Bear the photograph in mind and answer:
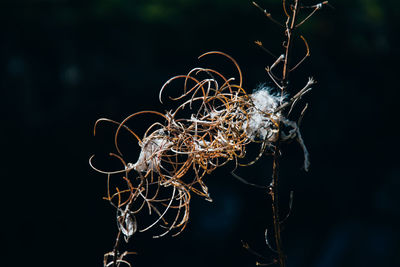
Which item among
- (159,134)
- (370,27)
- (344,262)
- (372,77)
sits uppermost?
(370,27)

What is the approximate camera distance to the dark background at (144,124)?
2.85 m

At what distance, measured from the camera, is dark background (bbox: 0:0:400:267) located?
2.85 m

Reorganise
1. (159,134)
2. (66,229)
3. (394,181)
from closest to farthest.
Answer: (159,134) → (66,229) → (394,181)

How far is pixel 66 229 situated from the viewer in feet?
9.49

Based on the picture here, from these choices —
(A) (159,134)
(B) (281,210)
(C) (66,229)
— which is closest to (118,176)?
(C) (66,229)

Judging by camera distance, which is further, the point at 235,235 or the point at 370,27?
the point at 370,27

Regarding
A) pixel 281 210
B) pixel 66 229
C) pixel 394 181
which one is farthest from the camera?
pixel 394 181

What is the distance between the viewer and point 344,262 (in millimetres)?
3023

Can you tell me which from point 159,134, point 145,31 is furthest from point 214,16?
point 159,134

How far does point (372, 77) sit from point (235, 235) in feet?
6.14

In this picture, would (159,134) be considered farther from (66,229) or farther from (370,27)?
(370,27)

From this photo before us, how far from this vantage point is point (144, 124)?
2900mm

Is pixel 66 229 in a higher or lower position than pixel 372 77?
lower

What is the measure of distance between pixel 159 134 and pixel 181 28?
2689 mm
